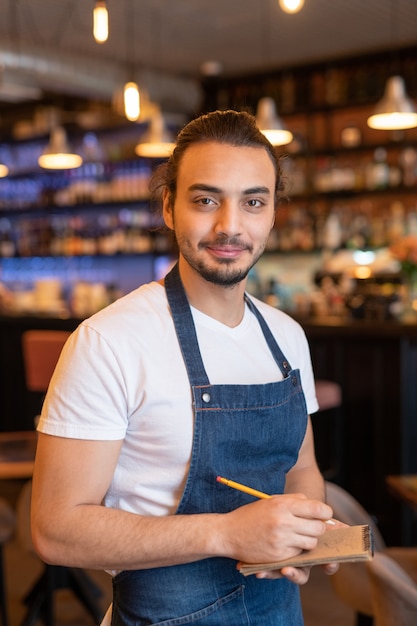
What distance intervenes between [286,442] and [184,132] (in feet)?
2.05

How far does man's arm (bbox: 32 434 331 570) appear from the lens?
1.33 m

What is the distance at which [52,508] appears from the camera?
137 cm

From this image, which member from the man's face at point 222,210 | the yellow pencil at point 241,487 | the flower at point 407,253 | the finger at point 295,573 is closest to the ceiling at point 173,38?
the flower at point 407,253

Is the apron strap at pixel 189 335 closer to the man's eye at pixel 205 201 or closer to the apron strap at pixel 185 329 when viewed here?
the apron strap at pixel 185 329

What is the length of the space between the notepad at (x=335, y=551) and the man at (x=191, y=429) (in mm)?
13

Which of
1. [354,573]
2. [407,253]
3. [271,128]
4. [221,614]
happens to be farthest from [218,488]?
[271,128]

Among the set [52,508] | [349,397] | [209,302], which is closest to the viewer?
Answer: [52,508]

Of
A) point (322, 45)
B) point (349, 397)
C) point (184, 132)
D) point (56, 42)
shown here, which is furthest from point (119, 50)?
point (184, 132)

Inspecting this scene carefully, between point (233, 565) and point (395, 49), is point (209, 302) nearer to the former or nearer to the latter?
point (233, 565)

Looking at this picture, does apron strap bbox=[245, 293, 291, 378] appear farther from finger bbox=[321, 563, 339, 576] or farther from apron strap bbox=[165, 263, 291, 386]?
finger bbox=[321, 563, 339, 576]

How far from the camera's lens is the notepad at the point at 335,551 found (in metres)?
1.26

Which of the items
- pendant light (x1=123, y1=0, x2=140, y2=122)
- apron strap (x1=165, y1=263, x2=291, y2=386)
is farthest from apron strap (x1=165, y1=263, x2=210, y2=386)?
pendant light (x1=123, y1=0, x2=140, y2=122)

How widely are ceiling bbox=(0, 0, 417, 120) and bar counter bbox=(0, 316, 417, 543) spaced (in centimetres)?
308

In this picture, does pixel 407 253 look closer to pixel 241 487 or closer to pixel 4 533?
pixel 4 533
